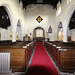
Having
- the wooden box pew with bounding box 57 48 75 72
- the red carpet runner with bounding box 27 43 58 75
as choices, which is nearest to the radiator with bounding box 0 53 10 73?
the red carpet runner with bounding box 27 43 58 75

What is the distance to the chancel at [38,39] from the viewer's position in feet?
9.36

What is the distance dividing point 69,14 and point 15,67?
28.3ft

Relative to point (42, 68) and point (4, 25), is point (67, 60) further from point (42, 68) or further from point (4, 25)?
point (4, 25)

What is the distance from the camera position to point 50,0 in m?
14.1

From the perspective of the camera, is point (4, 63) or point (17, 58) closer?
point (4, 63)

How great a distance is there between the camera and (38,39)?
18.3m

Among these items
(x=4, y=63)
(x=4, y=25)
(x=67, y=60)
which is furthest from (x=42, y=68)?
(x=4, y=25)

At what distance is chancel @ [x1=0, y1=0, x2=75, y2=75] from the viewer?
2.85 m

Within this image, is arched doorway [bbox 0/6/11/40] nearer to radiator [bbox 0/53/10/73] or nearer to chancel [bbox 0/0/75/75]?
chancel [bbox 0/0/75/75]

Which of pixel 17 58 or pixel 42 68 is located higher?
pixel 17 58

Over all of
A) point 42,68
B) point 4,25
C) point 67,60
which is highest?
point 4,25

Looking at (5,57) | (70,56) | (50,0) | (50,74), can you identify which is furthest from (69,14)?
(5,57)

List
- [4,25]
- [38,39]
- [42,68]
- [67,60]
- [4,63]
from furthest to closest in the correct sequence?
[38,39] → [4,25] → [42,68] → [67,60] → [4,63]

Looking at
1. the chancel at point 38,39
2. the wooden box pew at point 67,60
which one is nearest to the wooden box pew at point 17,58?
the chancel at point 38,39
